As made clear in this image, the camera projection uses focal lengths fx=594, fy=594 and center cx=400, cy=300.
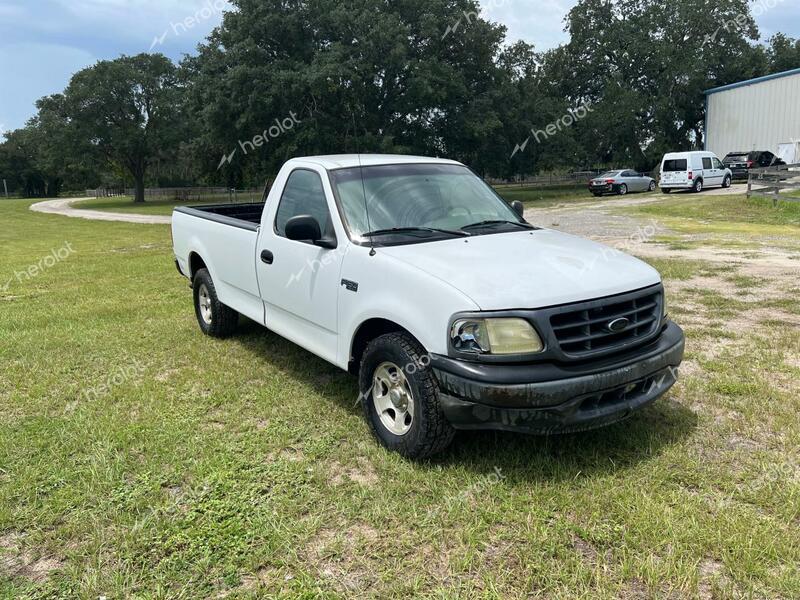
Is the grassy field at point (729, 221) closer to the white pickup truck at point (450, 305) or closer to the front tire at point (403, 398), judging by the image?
the white pickup truck at point (450, 305)

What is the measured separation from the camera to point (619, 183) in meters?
32.6

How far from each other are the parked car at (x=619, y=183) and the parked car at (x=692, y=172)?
9.03ft

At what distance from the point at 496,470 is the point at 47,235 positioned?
72.8 ft

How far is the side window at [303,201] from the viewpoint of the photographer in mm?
4379

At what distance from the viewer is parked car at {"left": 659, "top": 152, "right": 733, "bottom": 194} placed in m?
28.7

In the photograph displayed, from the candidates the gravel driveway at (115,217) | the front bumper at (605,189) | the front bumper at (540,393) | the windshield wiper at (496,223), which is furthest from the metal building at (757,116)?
the front bumper at (540,393)

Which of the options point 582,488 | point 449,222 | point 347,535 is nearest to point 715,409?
point 582,488

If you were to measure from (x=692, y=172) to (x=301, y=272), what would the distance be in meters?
28.9

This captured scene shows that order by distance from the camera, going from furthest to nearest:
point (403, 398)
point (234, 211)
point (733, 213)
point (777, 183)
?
point (777, 183), point (733, 213), point (234, 211), point (403, 398)

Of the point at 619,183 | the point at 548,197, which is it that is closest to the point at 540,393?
the point at 619,183

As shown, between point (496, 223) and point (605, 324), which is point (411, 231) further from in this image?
point (605, 324)

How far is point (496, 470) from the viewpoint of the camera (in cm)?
343

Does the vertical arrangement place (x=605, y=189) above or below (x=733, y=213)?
Result: above

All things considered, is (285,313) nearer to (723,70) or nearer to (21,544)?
(21,544)
